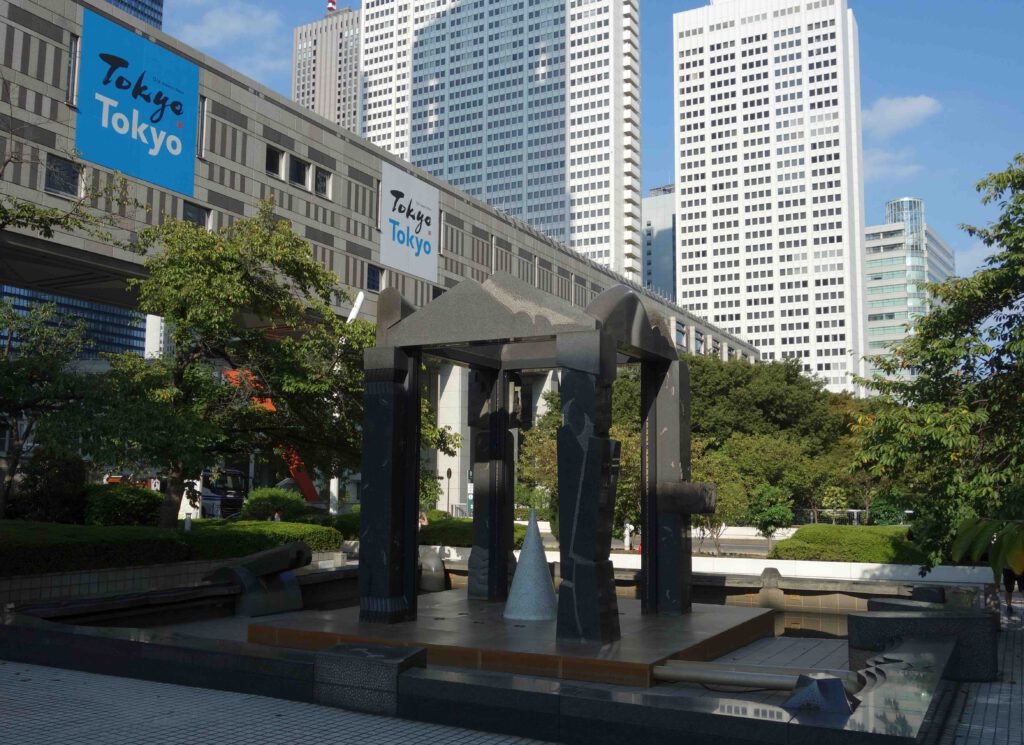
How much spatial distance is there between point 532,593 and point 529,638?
165cm

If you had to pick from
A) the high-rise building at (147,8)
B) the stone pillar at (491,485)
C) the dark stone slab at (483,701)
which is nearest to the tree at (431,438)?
the stone pillar at (491,485)

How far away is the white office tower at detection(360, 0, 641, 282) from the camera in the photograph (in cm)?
15475

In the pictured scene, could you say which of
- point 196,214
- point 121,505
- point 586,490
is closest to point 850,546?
point 586,490

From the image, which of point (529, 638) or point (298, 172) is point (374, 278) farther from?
point (529, 638)

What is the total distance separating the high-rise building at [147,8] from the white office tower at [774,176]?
10633cm

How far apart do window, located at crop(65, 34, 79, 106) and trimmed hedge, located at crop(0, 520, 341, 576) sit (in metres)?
18.8

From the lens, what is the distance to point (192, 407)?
2105cm

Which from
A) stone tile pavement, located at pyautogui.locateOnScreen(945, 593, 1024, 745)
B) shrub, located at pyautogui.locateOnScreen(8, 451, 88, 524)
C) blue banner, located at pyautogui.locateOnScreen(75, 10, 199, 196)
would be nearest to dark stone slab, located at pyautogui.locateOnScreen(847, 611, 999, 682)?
stone tile pavement, located at pyautogui.locateOnScreen(945, 593, 1024, 745)

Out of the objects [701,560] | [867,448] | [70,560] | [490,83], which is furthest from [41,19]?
[490,83]

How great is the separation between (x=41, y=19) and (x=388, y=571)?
1160 inches

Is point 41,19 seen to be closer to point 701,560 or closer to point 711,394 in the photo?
point 701,560

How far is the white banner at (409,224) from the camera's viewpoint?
4991cm

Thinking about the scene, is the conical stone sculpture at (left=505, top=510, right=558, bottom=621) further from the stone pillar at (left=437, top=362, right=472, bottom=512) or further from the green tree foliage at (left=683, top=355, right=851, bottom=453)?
the stone pillar at (left=437, top=362, right=472, bottom=512)

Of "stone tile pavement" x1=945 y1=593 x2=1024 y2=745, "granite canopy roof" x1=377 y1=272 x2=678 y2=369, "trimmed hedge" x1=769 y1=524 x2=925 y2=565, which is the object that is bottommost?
"stone tile pavement" x1=945 y1=593 x2=1024 y2=745
